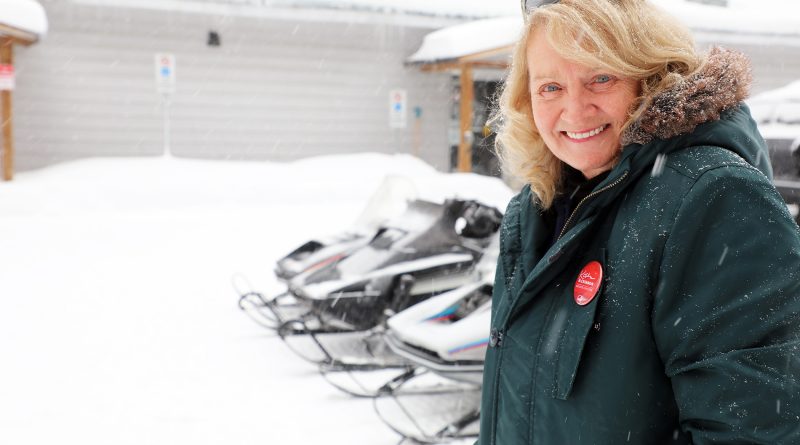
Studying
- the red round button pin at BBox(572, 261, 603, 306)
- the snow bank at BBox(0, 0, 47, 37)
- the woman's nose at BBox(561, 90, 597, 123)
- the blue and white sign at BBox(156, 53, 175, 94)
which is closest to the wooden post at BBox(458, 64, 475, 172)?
the blue and white sign at BBox(156, 53, 175, 94)

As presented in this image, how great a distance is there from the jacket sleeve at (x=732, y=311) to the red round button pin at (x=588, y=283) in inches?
3.9

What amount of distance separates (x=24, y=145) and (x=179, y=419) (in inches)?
404

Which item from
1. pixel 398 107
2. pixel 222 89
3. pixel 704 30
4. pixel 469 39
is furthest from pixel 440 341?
pixel 704 30

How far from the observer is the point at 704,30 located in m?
14.7

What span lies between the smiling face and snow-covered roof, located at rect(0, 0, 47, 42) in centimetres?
1055

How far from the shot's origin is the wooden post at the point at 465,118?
13027 mm

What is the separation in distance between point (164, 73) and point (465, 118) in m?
5.29

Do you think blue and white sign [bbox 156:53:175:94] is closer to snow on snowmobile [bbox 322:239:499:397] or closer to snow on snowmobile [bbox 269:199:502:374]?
snow on snowmobile [bbox 269:199:502:374]

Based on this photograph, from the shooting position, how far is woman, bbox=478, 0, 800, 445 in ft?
2.98

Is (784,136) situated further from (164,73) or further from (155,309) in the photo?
(164,73)

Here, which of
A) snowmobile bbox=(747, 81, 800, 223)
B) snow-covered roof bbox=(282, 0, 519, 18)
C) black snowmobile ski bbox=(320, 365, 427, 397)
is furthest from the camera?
snow-covered roof bbox=(282, 0, 519, 18)

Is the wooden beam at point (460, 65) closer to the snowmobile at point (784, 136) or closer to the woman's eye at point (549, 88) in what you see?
the snowmobile at point (784, 136)

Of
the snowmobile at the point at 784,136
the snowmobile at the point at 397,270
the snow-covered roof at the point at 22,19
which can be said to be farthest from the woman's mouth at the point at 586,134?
the snow-covered roof at the point at 22,19

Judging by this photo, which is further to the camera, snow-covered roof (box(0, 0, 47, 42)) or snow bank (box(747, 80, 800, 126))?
snow-covered roof (box(0, 0, 47, 42))
